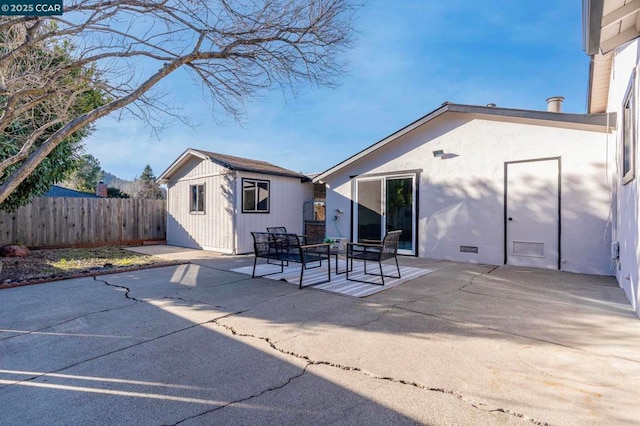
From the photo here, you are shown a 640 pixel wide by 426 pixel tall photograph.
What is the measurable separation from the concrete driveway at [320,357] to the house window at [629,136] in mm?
1710

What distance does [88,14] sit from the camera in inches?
189

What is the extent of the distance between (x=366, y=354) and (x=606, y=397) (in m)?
1.61

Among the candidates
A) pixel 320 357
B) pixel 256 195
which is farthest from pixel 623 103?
pixel 256 195

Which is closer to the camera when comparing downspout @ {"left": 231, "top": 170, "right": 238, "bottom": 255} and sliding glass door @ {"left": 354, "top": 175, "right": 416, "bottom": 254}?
sliding glass door @ {"left": 354, "top": 175, "right": 416, "bottom": 254}

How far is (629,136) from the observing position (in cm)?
424

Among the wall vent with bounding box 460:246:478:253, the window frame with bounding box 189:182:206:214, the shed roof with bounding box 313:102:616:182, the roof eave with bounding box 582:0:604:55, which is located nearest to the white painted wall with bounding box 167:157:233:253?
the window frame with bounding box 189:182:206:214

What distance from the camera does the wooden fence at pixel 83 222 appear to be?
9992 mm

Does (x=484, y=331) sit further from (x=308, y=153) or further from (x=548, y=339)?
(x=308, y=153)

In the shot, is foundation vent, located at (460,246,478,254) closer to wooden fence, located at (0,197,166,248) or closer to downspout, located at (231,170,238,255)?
downspout, located at (231,170,238,255)

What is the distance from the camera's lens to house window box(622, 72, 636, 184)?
382 centimetres

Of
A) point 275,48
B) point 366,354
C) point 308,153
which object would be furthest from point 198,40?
point 308,153

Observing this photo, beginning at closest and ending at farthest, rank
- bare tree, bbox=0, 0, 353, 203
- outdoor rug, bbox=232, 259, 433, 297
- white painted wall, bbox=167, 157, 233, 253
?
bare tree, bbox=0, 0, 353, 203 < outdoor rug, bbox=232, 259, 433, 297 < white painted wall, bbox=167, 157, 233, 253

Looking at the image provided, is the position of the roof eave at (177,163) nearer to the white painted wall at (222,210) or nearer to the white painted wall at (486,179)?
the white painted wall at (222,210)

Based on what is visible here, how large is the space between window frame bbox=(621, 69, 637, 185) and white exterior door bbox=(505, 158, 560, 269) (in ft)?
5.99
